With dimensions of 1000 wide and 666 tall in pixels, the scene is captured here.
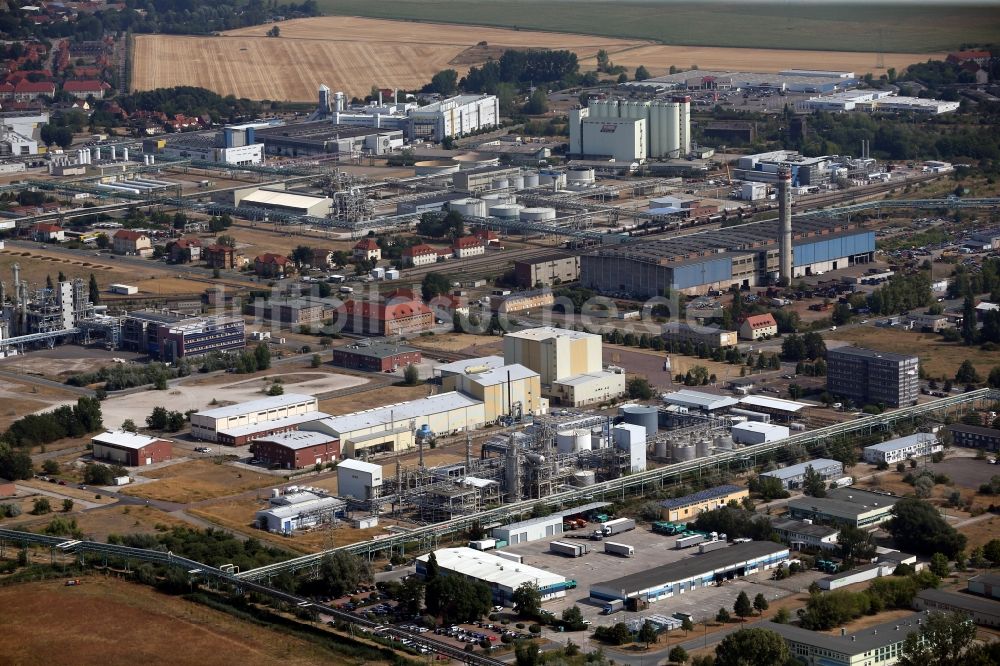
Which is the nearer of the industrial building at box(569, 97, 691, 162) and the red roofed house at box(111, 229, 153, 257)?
the red roofed house at box(111, 229, 153, 257)

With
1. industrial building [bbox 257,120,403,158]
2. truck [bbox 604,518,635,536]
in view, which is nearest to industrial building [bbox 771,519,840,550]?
truck [bbox 604,518,635,536]

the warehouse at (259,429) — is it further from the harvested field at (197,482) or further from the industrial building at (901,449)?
the industrial building at (901,449)

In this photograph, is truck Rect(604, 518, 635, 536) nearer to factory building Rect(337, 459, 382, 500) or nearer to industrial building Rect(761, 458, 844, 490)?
industrial building Rect(761, 458, 844, 490)

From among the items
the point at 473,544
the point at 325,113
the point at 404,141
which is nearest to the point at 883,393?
the point at 473,544

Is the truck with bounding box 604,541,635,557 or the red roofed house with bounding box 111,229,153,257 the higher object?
the red roofed house with bounding box 111,229,153,257

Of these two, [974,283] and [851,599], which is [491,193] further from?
[851,599]

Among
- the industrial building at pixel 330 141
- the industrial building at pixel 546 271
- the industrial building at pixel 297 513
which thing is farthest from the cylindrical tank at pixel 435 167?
the industrial building at pixel 297 513

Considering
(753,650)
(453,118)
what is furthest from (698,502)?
(453,118)
